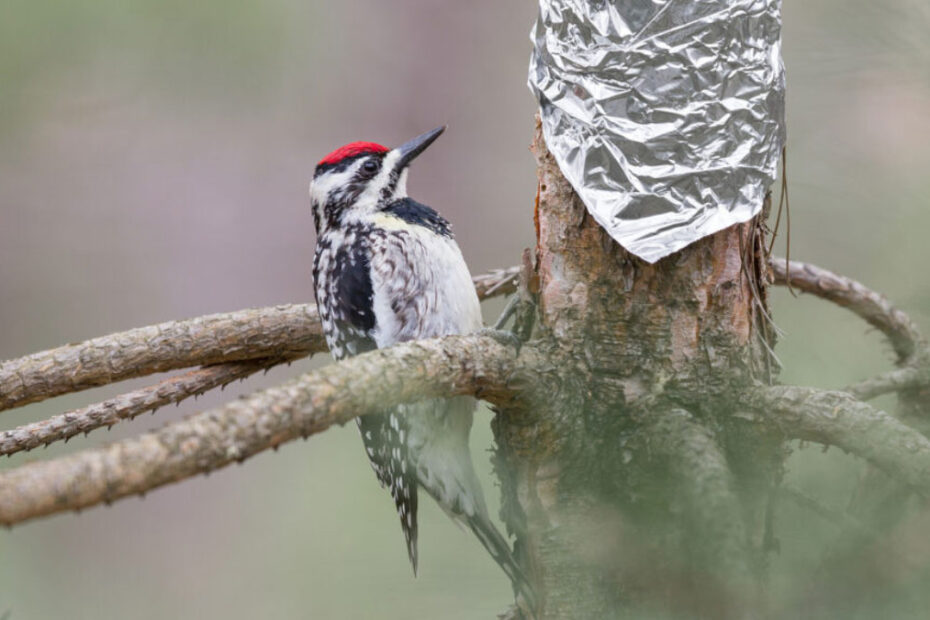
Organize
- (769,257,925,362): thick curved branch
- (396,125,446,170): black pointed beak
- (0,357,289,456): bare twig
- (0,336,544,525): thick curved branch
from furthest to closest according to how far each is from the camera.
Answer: (396,125,446,170): black pointed beak → (769,257,925,362): thick curved branch → (0,357,289,456): bare twig → (0,336,544,525): thick curved branch

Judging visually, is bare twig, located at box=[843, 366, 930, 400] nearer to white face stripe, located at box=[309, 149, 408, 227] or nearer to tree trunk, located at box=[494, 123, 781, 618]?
tree trunk, located at box=[494, 123, 781, 618]

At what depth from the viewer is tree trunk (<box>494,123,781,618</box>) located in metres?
1.02

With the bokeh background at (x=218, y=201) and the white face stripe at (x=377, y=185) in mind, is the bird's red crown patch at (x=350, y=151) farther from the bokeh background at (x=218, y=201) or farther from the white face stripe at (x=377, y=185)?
the bokeh background at (x=218, y=201)

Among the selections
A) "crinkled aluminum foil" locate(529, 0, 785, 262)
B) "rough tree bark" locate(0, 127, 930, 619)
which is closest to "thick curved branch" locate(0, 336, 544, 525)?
"rough tree bark" locate(0, 127, 930, 619)

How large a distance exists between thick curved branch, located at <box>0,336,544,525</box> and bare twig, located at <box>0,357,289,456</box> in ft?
1.73

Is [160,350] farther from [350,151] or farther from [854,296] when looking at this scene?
[854,296]

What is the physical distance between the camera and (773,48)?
104cm

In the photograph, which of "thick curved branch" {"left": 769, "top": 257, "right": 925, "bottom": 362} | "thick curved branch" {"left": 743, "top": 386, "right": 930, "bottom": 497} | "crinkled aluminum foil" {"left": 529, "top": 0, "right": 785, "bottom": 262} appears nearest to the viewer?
"thick curved branch" {"left": 743, "top": 386, "right": 930, "bottom": 497}

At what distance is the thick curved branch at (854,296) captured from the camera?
1.46 meters

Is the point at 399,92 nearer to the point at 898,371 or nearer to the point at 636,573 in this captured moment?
the point at 898,371

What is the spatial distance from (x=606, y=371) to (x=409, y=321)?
671 mm

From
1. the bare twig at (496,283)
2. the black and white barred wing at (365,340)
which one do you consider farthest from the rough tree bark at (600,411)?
the bare twig at (496,283)

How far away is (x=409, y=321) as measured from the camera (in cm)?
168

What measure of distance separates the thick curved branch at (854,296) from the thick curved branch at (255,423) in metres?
0.70
